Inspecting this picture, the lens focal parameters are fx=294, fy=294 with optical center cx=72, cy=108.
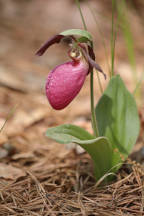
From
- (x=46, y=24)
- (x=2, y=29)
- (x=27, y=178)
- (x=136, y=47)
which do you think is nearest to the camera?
(x=27, y=178)

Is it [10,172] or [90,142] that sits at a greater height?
[90,142]

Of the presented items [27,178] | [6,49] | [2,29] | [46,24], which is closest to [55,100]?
[27,178]

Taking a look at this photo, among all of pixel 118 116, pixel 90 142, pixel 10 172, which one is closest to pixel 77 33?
pixel 90 142

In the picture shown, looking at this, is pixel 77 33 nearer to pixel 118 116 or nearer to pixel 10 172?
pixel 118 116

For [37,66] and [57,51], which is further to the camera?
[57,51]

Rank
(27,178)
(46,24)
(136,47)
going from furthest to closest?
(46,24) → (136,47) → (27,178)

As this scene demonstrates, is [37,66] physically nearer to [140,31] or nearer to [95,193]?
[140,31]

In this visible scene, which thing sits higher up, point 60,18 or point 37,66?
point 60,18
